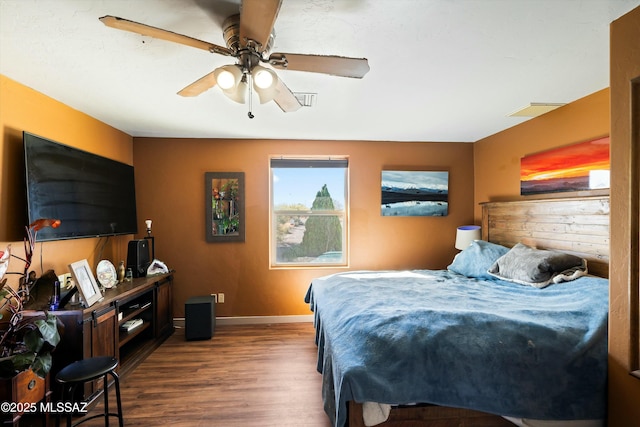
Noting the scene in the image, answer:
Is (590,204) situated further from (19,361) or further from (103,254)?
(103,254)

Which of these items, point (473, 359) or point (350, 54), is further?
point (350, 54)

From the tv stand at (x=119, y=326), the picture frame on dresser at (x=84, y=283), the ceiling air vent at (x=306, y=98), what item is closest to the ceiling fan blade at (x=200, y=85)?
the ceiling air vent at (x=306, y=98)

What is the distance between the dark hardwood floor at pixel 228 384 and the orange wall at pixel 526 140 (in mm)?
2870

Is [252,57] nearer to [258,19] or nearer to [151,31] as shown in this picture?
[258,19]

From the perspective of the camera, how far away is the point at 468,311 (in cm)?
190

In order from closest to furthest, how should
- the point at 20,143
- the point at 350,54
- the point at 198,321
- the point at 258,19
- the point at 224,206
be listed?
the point at 258,19, the point at 350,54, the point at 20,143, the point at 198,321, the point at 224,206

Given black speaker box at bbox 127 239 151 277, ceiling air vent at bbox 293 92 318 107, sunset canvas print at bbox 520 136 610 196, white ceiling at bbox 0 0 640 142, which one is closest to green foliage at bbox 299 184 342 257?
white ceiling at bbox 0 0 640 142

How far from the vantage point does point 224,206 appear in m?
3.75

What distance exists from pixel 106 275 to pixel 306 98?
2418 mm

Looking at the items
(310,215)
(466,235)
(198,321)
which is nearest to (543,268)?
(466,235)

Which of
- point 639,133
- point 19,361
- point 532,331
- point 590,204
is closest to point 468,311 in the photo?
point 532,331

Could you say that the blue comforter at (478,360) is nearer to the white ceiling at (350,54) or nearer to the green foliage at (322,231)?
the white ceiling at (350,54)

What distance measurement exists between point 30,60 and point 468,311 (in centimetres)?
323

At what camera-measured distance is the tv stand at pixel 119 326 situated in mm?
2041
